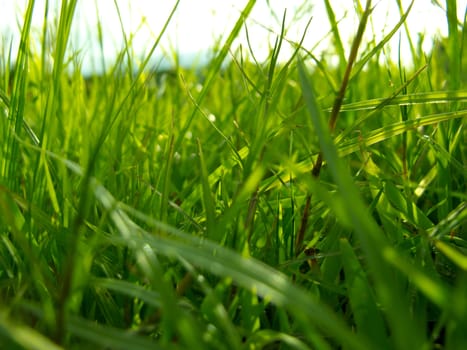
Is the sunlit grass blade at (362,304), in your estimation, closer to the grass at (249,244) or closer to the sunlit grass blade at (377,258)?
the grass at (249,244)

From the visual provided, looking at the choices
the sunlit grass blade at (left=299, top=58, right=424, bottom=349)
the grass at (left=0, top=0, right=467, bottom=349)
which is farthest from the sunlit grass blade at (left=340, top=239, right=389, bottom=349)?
the sunlit grass blade at (left=299, top=58, right=424, bottom=349)

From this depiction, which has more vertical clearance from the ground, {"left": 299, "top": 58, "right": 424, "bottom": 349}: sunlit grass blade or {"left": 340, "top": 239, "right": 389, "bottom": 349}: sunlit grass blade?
{"left": 299, "top": 58, "right": 424, "bottom": 349}: sunlit grass blade

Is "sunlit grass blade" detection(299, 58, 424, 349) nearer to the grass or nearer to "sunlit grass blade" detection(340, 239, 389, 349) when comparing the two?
the grass

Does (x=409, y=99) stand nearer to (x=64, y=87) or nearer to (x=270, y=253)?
(x=270, y=253)

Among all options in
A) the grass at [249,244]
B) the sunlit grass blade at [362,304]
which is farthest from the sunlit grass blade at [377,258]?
the sunlit grass blade at [362,304]

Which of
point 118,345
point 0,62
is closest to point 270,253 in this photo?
point 118,345

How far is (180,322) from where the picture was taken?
0.35 meters

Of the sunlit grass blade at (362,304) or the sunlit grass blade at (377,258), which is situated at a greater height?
the sunlit grass blade at (377,258)

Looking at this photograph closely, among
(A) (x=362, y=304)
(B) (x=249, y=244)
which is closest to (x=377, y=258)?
(A) (x=362, y=304)

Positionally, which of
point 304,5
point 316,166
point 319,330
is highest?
point 304,5

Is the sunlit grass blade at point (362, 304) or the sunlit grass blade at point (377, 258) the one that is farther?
the sunlit grass blade at point (362, 304)

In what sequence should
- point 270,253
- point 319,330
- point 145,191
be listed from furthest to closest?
point 145,191 → point 270,253 → point 319,330

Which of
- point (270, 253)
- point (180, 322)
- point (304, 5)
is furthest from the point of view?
→ point (304, 5)

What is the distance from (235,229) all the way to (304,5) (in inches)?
25.7
